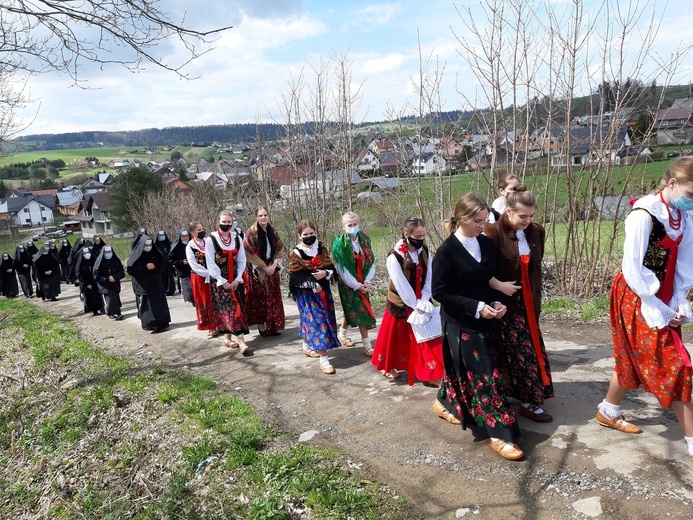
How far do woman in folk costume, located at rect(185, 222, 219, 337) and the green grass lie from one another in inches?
47.2

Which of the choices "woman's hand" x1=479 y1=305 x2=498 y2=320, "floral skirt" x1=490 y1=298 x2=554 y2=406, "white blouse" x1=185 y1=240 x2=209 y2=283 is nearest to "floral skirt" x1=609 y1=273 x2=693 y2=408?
"floral skirt" x1=490 y1=298 x2=554 y2=406

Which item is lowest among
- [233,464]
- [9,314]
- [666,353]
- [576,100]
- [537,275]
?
[9,314]

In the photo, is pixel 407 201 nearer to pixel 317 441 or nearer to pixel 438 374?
pixel 438 374

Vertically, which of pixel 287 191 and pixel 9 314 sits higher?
pixel 287 191

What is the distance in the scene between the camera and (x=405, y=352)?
5344 mm

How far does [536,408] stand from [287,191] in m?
10.4

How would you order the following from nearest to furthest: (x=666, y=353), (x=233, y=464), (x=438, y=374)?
(x=666, y=353) → (x=233, y=464) → (x=438, y=374)

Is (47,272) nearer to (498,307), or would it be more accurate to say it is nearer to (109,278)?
(109,278)

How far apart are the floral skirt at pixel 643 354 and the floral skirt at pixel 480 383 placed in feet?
2.68

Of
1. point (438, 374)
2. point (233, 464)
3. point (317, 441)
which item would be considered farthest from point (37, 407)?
point (438, 374)

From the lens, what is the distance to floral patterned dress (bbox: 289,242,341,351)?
618 cm

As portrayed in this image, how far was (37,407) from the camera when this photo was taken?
7234 mm

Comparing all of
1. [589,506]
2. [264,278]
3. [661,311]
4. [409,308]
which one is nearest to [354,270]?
[409,308]

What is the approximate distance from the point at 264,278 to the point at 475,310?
455cm
